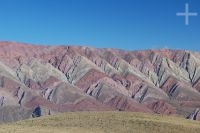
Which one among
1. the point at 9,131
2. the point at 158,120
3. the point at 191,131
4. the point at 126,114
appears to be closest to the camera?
the point at 9,131

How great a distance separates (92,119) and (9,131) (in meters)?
15.9

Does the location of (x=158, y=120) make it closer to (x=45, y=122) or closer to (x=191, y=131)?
(x=191, y=131)

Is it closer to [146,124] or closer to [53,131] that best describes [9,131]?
[53,131]

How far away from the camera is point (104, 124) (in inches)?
2731

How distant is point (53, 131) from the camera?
62688 millimetres

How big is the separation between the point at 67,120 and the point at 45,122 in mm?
3155

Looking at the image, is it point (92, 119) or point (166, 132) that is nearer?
→ point (166, 132)

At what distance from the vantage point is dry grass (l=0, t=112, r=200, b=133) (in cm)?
6512

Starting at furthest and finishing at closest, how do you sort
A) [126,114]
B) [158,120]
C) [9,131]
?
[126,114] < [158,120] < [9,131]

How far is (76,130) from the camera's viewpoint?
212 feet

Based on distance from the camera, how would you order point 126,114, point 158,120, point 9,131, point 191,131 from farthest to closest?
point 126,114 < point 158,120 < point 191,131 < point 9,131

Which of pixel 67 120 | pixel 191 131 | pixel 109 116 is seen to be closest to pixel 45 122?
pixel 67 120

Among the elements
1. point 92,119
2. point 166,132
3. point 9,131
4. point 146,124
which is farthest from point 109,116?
point 9,131

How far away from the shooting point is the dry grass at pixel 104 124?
65.1 metres
